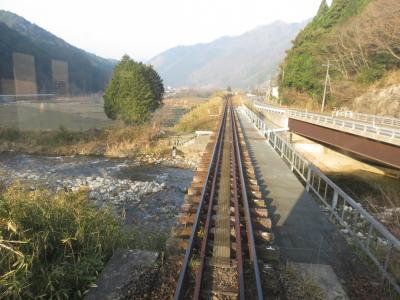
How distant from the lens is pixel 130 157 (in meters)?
28.7

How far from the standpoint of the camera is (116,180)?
66.4ft

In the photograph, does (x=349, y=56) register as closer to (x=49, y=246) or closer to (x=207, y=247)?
(x=207, y=247)

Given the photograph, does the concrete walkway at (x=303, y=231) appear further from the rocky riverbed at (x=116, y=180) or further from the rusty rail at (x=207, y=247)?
the rocky riverbed at (x=116, y=180)

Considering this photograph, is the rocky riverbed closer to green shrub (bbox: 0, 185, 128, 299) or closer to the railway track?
the railway track

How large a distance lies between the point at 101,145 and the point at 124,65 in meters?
17.9

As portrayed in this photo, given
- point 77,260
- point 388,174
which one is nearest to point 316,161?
point 388,174

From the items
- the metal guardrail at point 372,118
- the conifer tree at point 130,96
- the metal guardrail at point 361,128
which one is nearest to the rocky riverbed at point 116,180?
the metal guardrail at point 361,128

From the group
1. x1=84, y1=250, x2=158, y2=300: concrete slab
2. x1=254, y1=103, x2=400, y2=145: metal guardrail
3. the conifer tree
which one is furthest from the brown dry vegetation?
x1=84, y1=250, x2=158, y2=300: concrete slab

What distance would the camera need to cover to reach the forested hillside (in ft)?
112

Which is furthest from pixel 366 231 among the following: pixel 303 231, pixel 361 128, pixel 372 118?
pixel 372 118

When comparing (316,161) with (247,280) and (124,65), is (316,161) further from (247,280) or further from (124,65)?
(124,65)

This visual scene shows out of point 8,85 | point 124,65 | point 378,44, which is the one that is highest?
point 378,44

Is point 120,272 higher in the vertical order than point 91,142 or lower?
higher

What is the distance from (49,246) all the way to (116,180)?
15.4m
